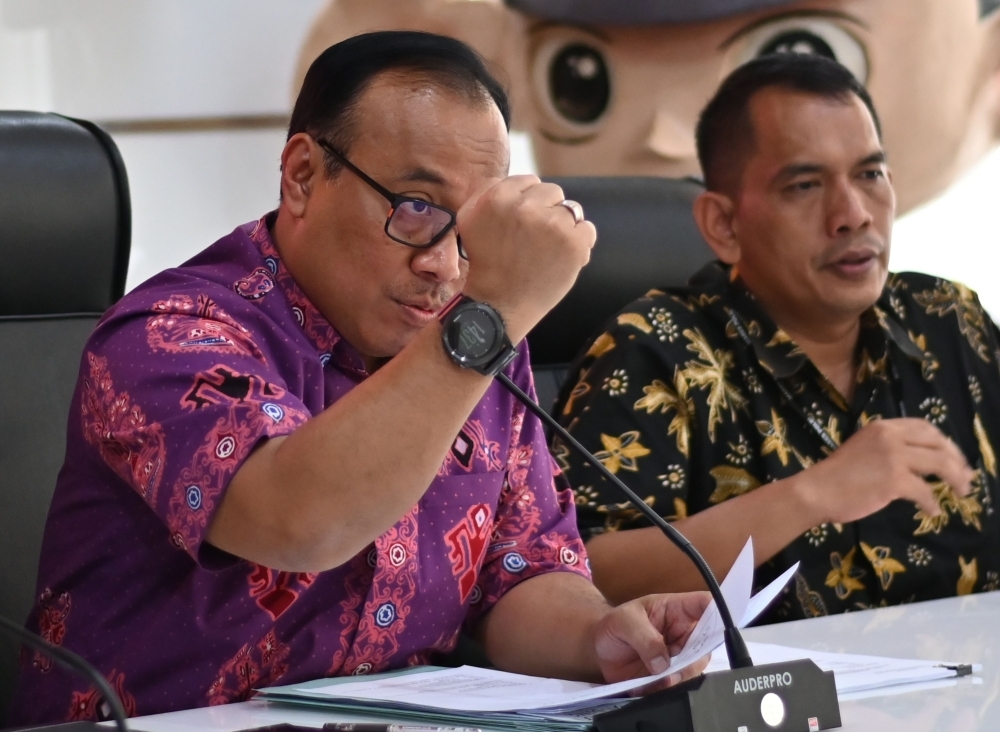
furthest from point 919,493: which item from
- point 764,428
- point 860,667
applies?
point 860,667

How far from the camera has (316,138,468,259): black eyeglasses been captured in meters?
1.03

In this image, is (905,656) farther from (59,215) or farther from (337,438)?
(59,215)

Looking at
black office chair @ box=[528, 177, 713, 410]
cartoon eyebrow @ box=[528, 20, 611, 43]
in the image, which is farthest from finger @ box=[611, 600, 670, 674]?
cartoon eyebrow @ box=[528, 20, 611, 43]

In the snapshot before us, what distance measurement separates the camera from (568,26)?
2.48m

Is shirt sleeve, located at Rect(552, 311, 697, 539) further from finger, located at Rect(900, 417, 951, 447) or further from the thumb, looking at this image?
the thumb

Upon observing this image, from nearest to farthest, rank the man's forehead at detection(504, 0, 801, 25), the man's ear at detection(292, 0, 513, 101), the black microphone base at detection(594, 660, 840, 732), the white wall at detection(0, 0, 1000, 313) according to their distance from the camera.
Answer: the black microphone base at detection(594, 660, 840, 732) < the white wall at detection(0, 0, 1000, 313) < the man's ear at detection(292, 0, 513, 101) < the man's forehead at detection(504, 0, 801, 25)

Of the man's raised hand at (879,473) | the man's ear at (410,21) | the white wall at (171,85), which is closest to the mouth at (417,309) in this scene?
the man's raised hand at (879,473)

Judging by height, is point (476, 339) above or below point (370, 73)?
below

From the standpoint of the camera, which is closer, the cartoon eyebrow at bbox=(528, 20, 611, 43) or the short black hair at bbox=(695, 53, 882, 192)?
the short black hair at bbox=(695, 53, 882, 192)

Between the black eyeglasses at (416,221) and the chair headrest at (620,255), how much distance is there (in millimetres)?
765

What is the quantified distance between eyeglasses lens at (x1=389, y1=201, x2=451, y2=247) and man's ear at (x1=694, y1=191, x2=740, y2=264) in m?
0.82

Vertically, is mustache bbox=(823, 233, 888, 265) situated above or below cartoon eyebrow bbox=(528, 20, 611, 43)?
below

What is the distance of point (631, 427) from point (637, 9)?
1.20 m

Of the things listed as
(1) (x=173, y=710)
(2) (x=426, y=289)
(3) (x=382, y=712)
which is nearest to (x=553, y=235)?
(2) (x=426, y=289)
